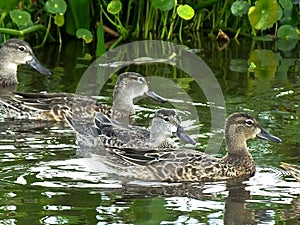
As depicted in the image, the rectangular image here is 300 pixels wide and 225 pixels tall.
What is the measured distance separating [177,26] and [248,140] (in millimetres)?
5137

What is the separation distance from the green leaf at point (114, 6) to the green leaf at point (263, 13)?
1596mm

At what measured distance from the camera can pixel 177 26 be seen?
48.9 ft

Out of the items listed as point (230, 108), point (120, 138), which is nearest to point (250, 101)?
point (230, 108)

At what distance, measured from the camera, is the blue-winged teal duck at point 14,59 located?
1255 cm

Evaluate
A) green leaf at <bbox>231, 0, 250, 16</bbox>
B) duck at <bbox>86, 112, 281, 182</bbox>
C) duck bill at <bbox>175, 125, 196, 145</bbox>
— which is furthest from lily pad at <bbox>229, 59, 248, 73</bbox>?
duck at <bbox>86, 112, 281, 182</bbox>

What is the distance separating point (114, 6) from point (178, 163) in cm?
498

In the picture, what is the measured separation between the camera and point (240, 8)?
13.8 meters

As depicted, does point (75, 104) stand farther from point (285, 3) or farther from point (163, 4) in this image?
point (285, 3)

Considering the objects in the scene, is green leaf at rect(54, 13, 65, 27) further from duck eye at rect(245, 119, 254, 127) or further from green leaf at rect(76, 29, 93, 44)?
duck eye at rect(245, 119, 254, 127)

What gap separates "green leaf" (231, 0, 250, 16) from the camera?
45.1ft

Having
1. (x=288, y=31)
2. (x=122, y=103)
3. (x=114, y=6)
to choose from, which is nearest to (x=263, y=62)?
(x=288, y=31)

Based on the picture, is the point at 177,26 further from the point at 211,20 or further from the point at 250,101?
the point at 250,101

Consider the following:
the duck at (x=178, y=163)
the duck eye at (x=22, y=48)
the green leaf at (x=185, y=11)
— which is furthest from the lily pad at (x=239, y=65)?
the duck at (x=178, y=163)

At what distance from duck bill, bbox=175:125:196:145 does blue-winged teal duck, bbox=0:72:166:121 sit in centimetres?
153
